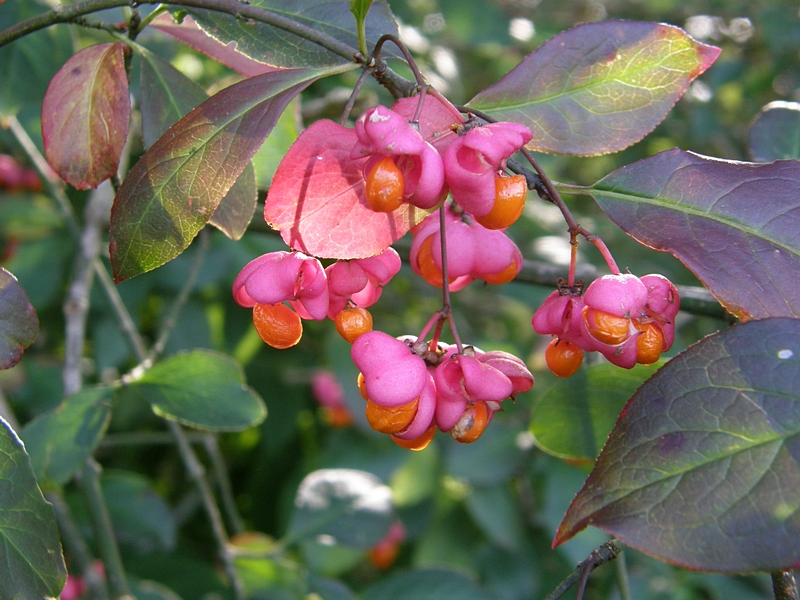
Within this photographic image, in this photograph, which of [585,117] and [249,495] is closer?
[585,117]

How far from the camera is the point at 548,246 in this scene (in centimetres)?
188

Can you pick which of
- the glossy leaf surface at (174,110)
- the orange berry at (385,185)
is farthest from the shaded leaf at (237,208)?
the orange berry at (385,185)

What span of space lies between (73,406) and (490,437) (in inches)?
37.4

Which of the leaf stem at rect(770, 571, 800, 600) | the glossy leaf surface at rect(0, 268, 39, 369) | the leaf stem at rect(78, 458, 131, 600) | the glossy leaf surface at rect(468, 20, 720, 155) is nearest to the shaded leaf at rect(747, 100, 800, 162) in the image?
the glossy leaf surface at rect(468, 20, 720, 155)

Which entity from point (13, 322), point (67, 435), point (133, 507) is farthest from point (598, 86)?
point (133, 507)

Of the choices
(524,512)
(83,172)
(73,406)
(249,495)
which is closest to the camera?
(83,172)

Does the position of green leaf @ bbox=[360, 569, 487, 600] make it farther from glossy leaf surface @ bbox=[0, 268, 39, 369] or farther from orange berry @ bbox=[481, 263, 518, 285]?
glossy leaf surface @ bbox=[0, 268, 39, 369]

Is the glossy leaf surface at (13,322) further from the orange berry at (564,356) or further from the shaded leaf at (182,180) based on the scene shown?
the orange berry at (564,356)

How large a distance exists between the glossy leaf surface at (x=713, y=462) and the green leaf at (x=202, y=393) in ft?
1.86

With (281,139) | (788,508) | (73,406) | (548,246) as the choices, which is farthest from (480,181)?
(548,246)

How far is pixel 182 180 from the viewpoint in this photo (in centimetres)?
64

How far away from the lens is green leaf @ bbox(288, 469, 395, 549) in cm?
143

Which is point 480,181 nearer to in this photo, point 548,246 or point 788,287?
point 788,287

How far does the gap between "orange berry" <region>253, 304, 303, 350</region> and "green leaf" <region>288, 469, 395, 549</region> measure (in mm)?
825
